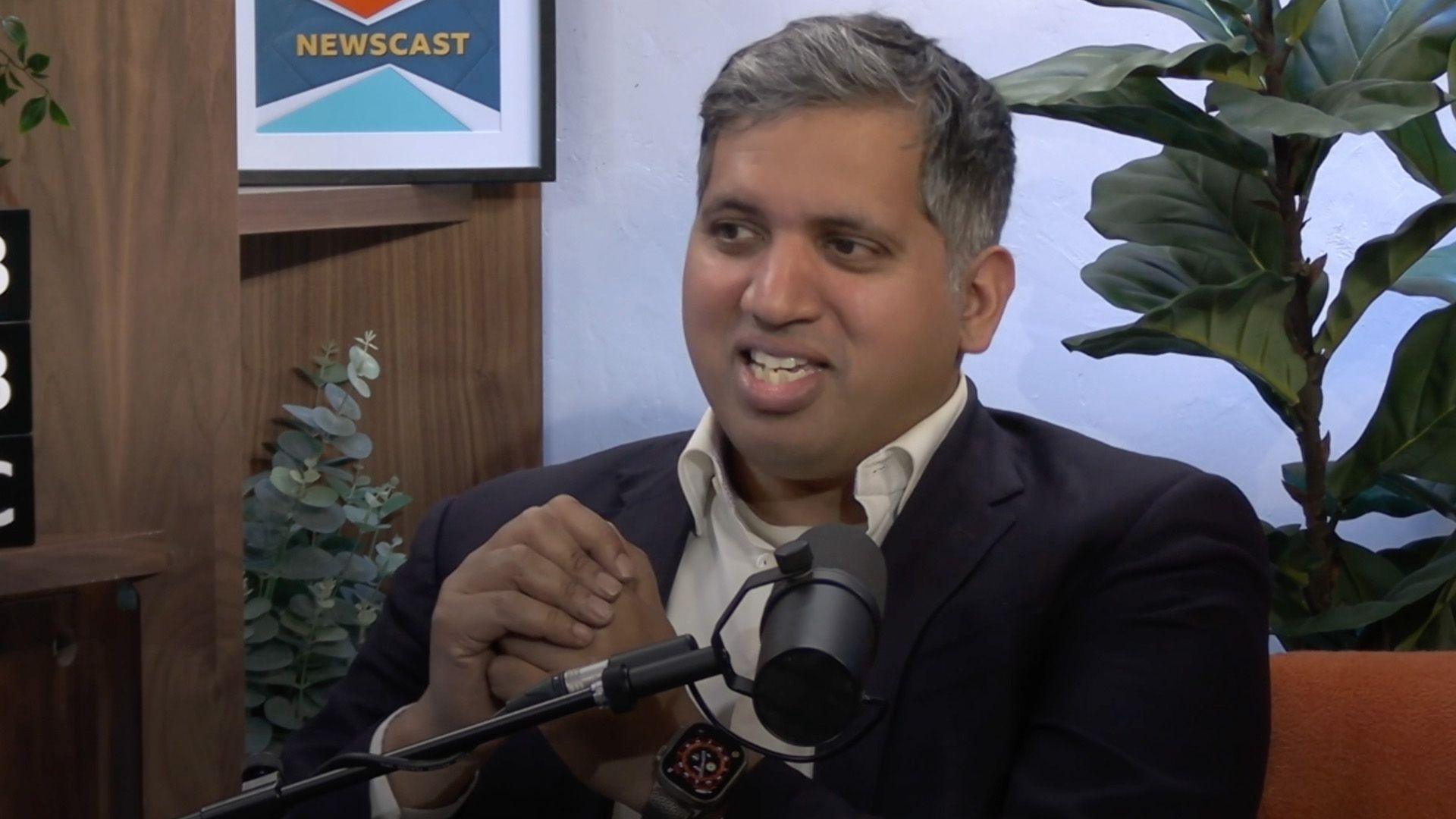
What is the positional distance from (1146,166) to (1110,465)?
452 millimetres

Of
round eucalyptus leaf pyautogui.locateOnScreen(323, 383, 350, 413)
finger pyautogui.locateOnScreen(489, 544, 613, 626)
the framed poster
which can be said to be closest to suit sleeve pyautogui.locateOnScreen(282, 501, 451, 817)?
finger pyautogui.locateOnScreen(489, 544, 613, 626)

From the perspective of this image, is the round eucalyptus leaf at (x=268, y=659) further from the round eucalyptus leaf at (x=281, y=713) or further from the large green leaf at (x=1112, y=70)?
the large green leaf at (x=1112, y=70)

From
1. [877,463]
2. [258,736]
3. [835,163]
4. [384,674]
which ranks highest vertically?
[835,163]

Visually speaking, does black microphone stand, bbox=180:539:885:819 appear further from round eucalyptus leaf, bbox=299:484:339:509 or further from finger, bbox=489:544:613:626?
round eucalyptus leaf, bbox=299:484:339:509

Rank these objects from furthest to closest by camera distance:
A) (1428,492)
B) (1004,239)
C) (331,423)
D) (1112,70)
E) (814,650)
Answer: (1004,239), (331,423), (1428,492), (1112,70), (814,650)

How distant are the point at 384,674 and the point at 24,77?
Answer: 2.06ft

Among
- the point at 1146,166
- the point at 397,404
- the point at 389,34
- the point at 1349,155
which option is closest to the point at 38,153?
the point at 389,34

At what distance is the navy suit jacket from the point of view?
1.11 m

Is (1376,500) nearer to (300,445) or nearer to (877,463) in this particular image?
(877,463)

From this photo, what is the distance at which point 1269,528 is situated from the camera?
170cm

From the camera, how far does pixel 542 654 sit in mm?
1050

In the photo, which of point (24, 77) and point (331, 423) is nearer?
point (24, 77)

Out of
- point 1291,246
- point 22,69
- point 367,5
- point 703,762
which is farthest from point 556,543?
point 367,5

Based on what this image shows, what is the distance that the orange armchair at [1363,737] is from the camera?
118 centimetres
